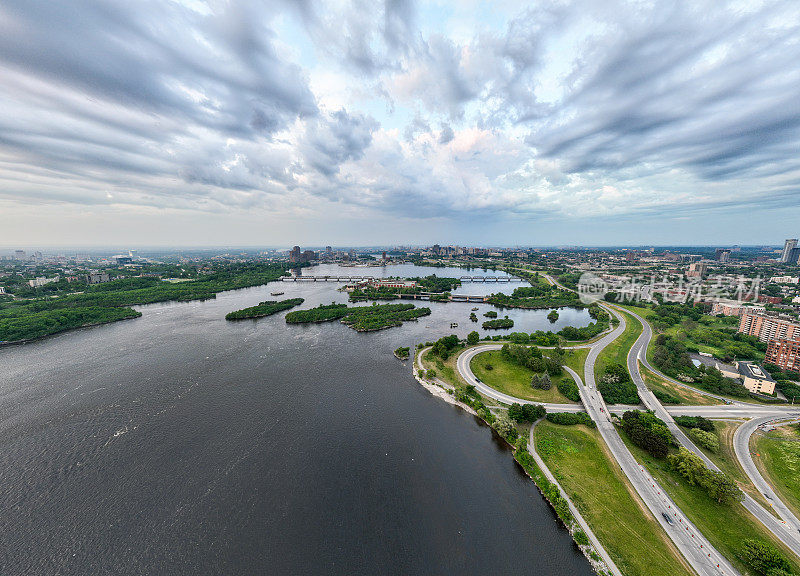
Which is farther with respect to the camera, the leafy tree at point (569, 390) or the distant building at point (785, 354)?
the distant building at point (785, 354)

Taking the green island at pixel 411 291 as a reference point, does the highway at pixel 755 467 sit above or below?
below

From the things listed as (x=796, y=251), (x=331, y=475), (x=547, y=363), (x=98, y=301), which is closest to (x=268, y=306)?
(x=98, y=301)

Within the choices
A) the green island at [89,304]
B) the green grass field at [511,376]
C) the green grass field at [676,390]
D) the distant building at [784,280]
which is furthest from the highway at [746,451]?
the distant building at [784,280]

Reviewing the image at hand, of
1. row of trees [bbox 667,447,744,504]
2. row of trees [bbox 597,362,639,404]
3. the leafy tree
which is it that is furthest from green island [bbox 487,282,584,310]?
row of trees [bbox 667,447,744,504]

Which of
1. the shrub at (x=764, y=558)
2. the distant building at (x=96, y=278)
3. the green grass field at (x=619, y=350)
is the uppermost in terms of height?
the distant building at (x=96, y=278)

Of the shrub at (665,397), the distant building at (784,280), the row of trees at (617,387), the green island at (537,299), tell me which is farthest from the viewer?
the distant building at (784,280)

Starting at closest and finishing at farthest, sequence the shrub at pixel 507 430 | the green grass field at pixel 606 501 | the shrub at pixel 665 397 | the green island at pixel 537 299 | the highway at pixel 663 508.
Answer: the highway at pixel 663 508 → the green grass field at pixel 606 501 → the shrub at pixel 507 430 → the shrub at pixel 665 397 → the green island at pixel 537 299

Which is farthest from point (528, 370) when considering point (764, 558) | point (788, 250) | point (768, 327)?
point (788, 250)

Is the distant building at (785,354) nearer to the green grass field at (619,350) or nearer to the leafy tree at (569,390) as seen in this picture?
the green grass field at (619,350)
